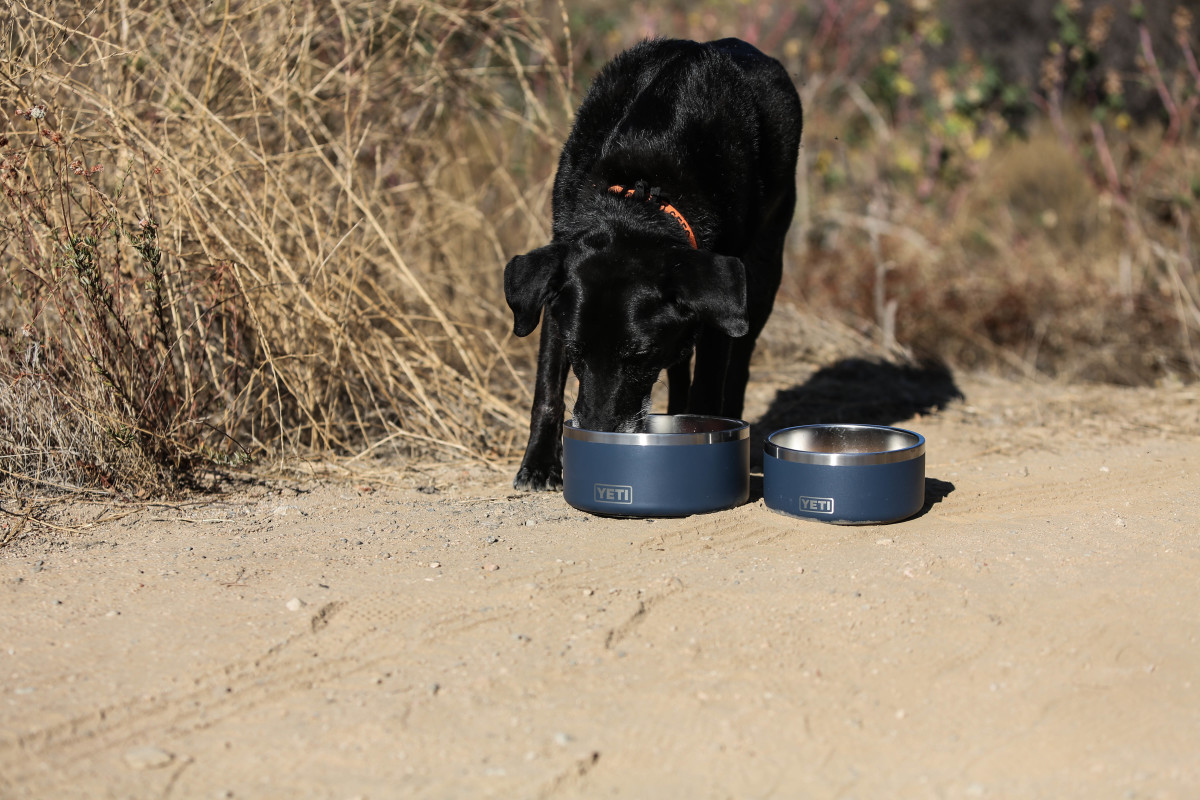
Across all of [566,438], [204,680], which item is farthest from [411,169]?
[204,680]

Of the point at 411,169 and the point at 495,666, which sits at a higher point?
the point at 411,169

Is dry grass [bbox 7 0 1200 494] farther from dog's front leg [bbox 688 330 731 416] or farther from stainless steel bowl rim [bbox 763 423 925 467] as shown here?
stainless steel bowl rim [bbox 763 423 925 467]

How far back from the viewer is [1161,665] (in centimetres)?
221

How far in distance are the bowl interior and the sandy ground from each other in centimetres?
25

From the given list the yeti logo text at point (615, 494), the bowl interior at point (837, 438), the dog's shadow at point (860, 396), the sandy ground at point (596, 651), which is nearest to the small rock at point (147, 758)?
the sandy ground at point (596, 651)

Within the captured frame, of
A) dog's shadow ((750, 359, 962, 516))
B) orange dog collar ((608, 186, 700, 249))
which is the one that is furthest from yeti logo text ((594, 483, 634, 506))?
dog's shadow ((750, 359, 962, 516))

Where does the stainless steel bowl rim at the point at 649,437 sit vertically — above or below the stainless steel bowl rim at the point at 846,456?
above

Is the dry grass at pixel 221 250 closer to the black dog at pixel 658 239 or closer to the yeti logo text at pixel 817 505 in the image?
→ the black dog at pixel 658 239

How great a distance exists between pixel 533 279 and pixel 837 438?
1.15 metres

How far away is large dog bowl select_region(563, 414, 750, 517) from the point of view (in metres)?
3.00

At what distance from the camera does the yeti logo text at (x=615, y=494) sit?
9.94ft

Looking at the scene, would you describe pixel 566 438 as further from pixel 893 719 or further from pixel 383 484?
pixel 893 719

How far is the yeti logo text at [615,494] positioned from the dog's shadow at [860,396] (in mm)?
1005

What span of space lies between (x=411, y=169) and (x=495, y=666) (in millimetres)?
Answer: 3326
